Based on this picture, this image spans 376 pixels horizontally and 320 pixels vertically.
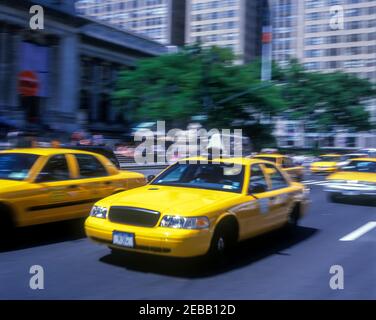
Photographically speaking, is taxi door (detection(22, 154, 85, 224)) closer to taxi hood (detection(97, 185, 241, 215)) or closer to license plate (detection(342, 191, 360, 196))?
taxi hood (detection(97, 185, 241, 215))

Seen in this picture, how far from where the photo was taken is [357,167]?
591 inches

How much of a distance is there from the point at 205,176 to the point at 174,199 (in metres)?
1.21

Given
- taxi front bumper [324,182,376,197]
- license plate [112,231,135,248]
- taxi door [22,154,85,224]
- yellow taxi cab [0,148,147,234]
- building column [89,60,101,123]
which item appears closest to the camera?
license plate [112,231,135,248]

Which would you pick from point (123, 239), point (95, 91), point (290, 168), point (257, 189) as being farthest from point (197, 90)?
point (95, 91)

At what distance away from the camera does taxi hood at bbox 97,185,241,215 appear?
243 inches

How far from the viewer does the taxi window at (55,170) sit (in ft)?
25.8

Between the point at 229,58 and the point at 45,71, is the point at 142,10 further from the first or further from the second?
the point at 229,58

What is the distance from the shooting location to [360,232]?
9.68 m

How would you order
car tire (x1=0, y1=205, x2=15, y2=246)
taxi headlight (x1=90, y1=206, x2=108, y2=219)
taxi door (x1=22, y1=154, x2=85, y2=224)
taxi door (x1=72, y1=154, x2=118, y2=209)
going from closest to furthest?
taxi headlight (x1=90, y1=206, x2=108, y2=219)
car tire (x1=0, y1=205, x2=15, y2=246)
taxi door (x1=22, y1=154, x2=85, y2=224)
taxi door (x1=72, y1=154, x2=118, y2=209)

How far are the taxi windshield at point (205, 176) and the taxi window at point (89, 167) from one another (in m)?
1.48

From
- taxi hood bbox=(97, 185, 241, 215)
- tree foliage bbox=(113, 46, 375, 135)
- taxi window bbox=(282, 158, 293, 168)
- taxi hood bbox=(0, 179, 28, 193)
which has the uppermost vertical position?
tree foliage bbox=(113, 46, 375, 135)

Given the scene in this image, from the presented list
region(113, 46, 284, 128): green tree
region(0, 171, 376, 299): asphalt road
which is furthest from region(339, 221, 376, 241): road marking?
region(113, 46, 284, 128): green tree

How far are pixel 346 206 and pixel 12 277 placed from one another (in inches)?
392

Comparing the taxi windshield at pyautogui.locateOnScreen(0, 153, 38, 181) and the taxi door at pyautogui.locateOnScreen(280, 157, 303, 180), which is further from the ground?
the taxi windshield at pyautogui.locateOnScreen(0, 153, 38, 181)
